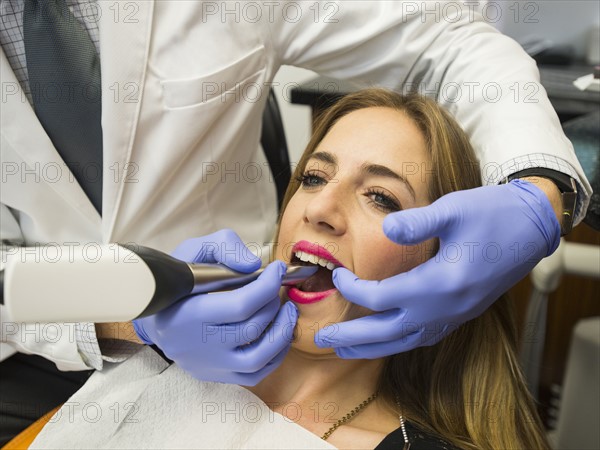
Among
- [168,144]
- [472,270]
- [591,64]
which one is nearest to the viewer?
[472,270]

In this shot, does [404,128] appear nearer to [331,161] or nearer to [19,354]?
[331,161]

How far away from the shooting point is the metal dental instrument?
645mm

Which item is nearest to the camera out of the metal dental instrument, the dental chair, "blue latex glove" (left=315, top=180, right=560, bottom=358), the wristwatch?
the metal dental instrument

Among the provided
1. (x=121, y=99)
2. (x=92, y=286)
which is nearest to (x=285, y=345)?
(x=92, y=286)

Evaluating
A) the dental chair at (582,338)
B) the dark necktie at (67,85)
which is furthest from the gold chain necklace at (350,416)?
the dark necktie at (67,85)

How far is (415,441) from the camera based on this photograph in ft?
3.25

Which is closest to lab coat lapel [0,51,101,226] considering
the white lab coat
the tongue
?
the white lab coat

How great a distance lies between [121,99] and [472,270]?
619 mm

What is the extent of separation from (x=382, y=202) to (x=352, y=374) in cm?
29

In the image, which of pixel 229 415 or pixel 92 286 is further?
pixel 229 415

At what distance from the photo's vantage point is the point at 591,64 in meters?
1.97

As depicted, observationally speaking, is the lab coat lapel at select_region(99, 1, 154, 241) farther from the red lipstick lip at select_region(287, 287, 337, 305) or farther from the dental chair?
the dental chair

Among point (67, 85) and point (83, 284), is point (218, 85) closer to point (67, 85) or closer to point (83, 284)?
point (67, 85)

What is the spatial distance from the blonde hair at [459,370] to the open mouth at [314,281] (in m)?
0.20
